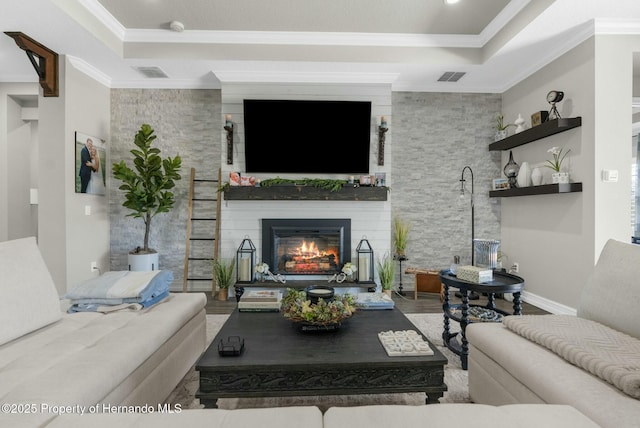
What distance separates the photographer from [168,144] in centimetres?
460

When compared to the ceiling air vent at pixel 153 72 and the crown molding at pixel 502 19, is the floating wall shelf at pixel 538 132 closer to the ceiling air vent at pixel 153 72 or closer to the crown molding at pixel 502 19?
the crown molding at pixel 502 19

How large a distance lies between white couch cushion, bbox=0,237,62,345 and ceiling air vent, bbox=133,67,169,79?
2.98 metres

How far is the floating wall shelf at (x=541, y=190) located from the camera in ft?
10.6

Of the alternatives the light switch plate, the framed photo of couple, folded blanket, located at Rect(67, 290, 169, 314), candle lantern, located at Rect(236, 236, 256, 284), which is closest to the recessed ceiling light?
the framed photo of couple

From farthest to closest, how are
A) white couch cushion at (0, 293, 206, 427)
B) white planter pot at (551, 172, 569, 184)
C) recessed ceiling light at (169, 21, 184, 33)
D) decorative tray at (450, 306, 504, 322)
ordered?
recessed ceiling light at (169, 21, 184, 33) < white planter pot at (551, 172, 569, 184) < decorative tray at (450, 306, 504, 322) < white couch cushion at (0, 293, 206, 427)

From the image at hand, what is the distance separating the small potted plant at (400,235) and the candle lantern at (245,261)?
73.9 inches

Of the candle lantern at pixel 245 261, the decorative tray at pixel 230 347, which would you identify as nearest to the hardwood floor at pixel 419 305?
the candle lantern at pixel 245 261

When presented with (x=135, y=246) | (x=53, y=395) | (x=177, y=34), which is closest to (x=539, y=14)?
(x=177, y=34)

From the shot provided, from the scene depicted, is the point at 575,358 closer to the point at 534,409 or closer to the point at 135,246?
the point at 534,409

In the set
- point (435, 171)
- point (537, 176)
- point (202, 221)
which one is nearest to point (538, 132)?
point (537, 176)

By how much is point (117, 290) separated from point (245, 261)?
207 centimetres

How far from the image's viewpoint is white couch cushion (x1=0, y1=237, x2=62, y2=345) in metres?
1.53

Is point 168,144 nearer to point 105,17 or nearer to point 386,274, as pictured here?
point 105,17

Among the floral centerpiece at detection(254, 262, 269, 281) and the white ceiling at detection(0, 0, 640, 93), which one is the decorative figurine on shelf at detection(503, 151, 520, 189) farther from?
the floral centerpiece at detection(254, 262, 269, 281)
